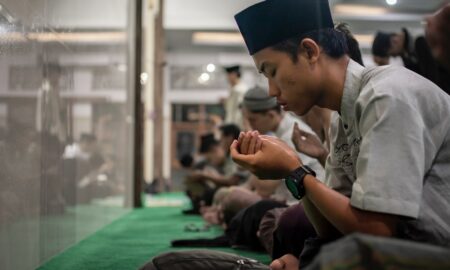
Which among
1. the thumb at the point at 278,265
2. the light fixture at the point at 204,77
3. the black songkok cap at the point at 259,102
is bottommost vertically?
the thumb at the point at 278,265

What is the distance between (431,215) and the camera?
53.2 inches

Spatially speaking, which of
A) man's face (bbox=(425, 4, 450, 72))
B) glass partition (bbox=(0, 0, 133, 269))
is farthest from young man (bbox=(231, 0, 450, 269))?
glass partition (bbox=(0, 0, 133, 269))

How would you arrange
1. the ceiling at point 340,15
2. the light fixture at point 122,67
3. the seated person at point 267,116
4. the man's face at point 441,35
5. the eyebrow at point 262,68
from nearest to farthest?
the eyebrow at point 262,68 < the man's face at point 441,35 < the seated person at point 267,116 < the light fixture at point 122,67 < the ceiling at point 340,15

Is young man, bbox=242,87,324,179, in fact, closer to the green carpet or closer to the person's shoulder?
the green carpet

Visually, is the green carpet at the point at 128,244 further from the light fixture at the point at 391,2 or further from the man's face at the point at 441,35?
the light fixture at the point at 391,2

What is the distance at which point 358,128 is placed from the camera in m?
1.45

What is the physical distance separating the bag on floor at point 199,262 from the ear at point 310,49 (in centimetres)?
64

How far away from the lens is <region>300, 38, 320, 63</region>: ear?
4.74ft

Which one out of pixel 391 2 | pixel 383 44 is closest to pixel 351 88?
pixel 383 44

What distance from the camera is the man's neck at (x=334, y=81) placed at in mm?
1471

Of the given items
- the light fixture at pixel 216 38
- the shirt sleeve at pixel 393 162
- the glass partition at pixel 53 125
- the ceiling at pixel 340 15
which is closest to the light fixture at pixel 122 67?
the glass partition at pixel 53 125

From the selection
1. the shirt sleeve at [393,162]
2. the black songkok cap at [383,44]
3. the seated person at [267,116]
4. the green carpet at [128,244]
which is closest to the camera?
the shirt sleeve at [393,162]

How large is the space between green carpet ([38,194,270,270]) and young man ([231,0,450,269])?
1331 millimetres

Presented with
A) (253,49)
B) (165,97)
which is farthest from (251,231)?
(165,97)
